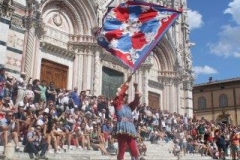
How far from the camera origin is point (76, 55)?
66.0ft

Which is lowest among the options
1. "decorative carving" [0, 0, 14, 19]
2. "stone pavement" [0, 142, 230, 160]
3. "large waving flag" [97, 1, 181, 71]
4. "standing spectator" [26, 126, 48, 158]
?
"stone pavement" [0, 142, 230, 160]

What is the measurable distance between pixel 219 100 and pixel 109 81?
2854cm

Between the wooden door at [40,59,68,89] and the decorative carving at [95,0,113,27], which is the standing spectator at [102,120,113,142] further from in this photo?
the decorative carving at [95,0,113,27]

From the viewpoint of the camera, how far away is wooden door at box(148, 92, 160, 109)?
84.8 feet

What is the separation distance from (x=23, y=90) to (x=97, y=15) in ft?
31.7

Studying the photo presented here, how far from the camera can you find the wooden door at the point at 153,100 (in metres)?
25.8

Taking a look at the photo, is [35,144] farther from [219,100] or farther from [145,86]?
[219,100]

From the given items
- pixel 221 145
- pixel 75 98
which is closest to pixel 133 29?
pixel 75 98

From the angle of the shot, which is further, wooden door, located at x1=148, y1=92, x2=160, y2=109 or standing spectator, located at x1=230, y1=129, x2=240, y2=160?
wooden door, located at x1=148, y1=92, x2=160, y2=109

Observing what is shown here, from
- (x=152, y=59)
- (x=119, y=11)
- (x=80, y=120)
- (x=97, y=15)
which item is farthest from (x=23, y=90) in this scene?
(x=152, y=59)

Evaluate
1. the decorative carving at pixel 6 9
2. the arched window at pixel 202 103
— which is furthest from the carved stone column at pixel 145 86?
the arched window at pixel 202 103

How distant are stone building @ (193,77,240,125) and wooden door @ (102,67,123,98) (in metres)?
26.5

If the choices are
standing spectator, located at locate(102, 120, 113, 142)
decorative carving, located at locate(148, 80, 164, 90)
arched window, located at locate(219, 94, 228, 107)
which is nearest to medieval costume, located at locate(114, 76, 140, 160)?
standing spectator, located at locate(102, 120, 113, 142)

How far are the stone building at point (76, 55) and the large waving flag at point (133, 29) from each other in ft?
23.0
